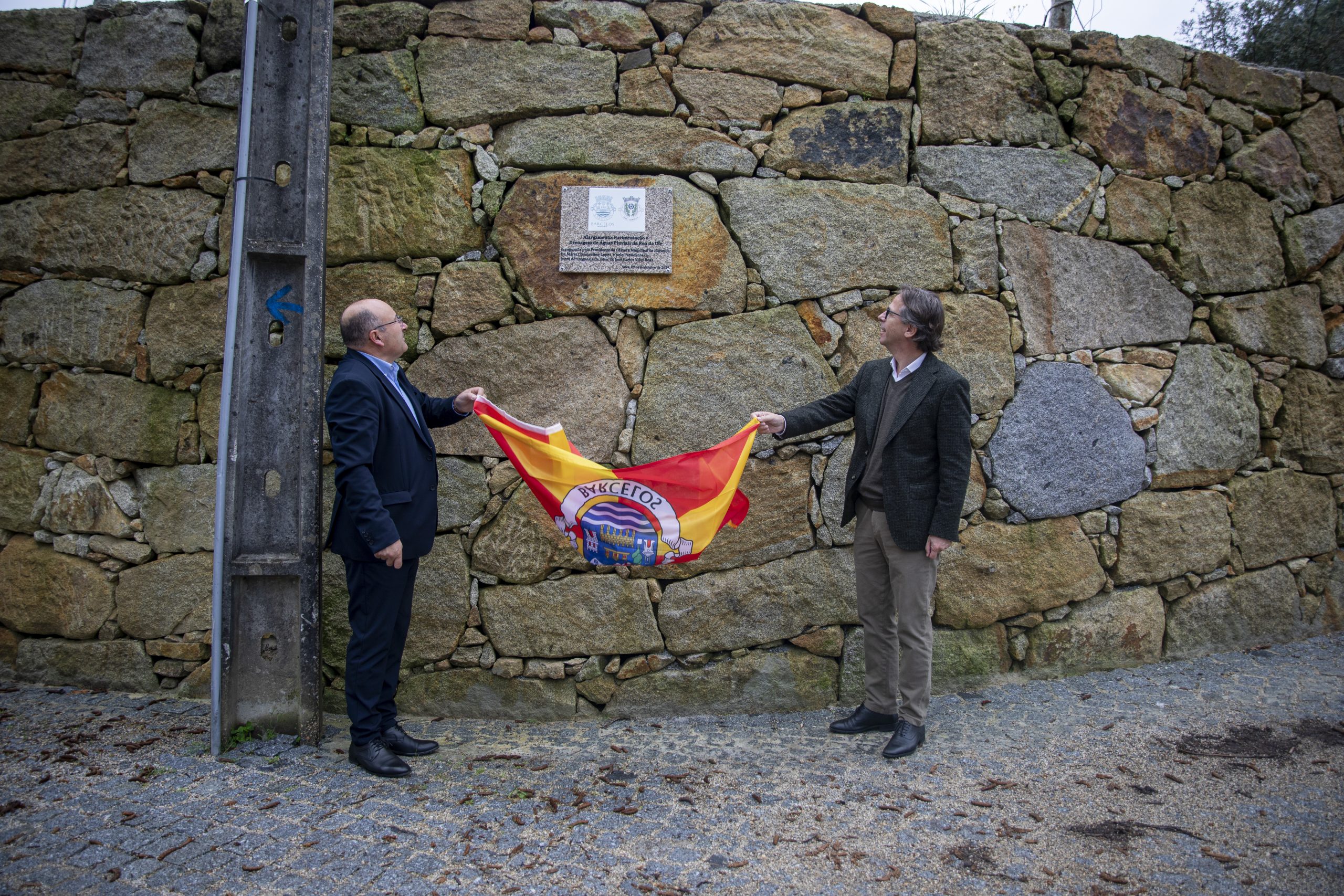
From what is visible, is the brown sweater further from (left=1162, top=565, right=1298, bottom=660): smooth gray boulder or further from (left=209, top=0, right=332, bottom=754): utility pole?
(left=209, top=0, right=332, bottom=754): utility pole

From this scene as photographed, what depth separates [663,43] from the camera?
382 centimetres

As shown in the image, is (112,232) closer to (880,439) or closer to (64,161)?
(64,161)

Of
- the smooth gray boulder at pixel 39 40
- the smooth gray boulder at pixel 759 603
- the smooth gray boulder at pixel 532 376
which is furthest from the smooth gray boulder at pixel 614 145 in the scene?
the smooth gray boulder at pixel 39 40

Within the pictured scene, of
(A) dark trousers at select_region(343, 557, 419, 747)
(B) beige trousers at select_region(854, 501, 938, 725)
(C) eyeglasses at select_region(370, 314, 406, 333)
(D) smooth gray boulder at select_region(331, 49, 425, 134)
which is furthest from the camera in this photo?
(D) smooth gray boulder at select_region(331, 49, 425, 134)

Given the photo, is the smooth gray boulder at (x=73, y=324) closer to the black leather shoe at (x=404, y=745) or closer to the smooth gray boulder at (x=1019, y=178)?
the black leather shoe at (x=404, y=745)

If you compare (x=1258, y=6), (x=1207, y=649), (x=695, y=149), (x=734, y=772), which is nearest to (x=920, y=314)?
(x=695, y=149)

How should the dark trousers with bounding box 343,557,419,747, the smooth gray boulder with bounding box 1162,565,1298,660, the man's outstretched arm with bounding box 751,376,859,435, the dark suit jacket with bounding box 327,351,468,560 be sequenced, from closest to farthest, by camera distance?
1. the dark suit jacket with bounding box 327,351,468,560
2. the dark trousers with bounding box 343,557,419,747
3. the man's outstretched arm with bounding box 751,376,859,435
4. the smooth gray boulder with bounding box 1162,565,1298,660

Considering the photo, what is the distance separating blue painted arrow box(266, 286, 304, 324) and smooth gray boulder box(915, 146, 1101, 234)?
306 centimetres

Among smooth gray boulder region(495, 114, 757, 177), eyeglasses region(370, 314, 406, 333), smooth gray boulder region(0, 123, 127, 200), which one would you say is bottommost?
eyeglasses region(370, 314, 406, 333)

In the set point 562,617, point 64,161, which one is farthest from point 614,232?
point 64,161

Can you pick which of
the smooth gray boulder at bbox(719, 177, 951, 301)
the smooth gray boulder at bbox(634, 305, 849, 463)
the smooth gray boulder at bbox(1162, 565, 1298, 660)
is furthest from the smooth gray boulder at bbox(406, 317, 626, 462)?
the smooth gray boulder at bbox(1162, 565, 1298, 660)

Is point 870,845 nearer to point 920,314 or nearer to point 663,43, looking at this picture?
point 920,314

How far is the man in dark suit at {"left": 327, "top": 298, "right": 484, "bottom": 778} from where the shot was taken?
116 inches

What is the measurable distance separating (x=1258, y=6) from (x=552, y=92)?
525 cm
